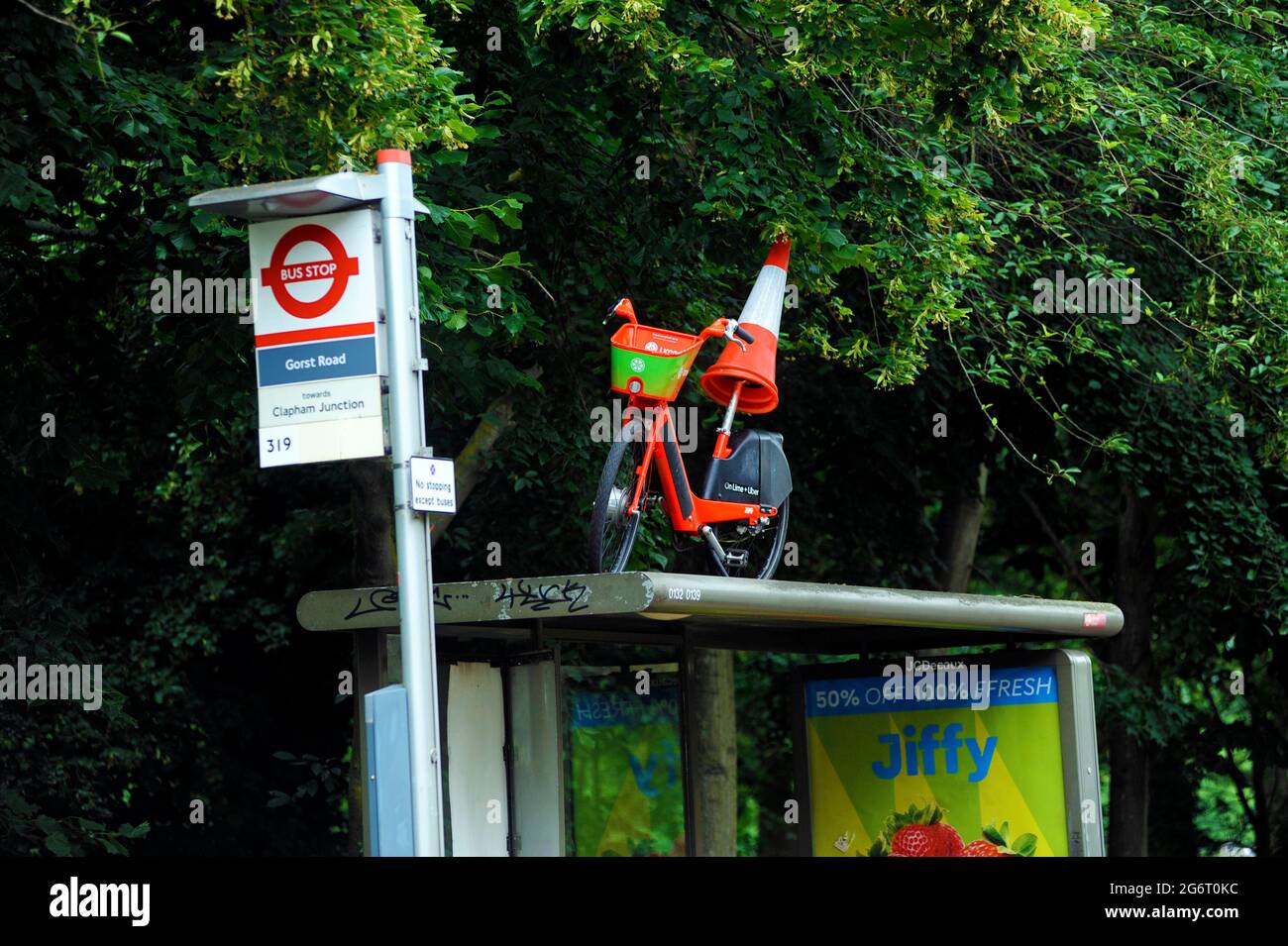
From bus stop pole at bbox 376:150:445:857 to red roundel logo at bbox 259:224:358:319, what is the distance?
16 centimetres

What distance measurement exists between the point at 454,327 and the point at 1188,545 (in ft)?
24.1

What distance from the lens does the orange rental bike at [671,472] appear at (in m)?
8.75

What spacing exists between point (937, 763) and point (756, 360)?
230cm

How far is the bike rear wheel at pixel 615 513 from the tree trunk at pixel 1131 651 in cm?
978

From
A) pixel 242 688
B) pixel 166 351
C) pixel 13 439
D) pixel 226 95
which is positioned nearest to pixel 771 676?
pixel 242 688

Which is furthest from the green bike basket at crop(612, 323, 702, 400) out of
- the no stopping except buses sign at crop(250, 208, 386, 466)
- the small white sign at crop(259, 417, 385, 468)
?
the small white sign at crop(259, 417, 385, 468)

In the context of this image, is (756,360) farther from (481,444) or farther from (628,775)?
(481,444)

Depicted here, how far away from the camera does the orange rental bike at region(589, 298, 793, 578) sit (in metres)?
8.75

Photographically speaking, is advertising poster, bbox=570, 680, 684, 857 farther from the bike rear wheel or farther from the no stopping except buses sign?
the no stopping except buses sign

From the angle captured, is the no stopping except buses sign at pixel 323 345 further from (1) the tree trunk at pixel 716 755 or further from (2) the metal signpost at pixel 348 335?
(1) the tree trunk at pixel 716 755

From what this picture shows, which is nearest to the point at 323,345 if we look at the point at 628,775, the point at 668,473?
the point at 668,473

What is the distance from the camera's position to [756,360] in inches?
370

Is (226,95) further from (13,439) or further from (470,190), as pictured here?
(13,439)

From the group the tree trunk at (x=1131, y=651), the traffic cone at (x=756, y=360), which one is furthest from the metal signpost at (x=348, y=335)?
the tree trunk at (x=1131, y=651)
